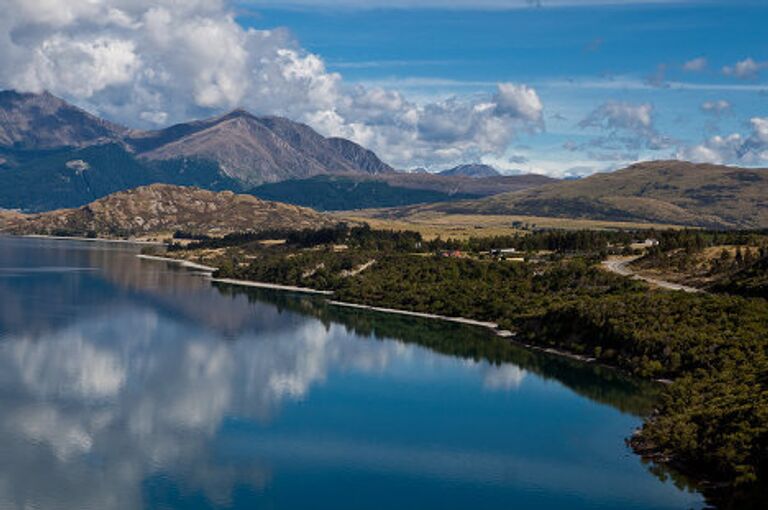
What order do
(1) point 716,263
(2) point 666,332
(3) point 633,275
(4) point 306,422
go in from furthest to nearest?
(3) point 633,275 < (1) point 716,263 < (2) point 666,332 < (4) point 306,422

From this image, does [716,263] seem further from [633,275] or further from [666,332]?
[666,332]

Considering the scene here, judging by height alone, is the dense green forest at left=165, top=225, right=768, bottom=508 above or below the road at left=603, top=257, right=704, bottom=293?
below

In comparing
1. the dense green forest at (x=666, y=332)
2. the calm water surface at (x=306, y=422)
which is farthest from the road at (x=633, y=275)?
the calm water surface at (x=306, y=422)

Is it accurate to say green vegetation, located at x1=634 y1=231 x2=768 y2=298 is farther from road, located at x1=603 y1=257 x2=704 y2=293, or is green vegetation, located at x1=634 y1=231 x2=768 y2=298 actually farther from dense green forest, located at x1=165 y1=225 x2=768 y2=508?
road, located at x1=603 y1=257 x2=704 y2=293

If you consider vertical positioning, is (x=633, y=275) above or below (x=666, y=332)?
above

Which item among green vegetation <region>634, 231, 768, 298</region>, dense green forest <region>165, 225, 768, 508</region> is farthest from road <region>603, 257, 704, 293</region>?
dense green forest <region>165, 225, 768, 508</region>

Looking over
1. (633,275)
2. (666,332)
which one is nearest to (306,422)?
(666,332)

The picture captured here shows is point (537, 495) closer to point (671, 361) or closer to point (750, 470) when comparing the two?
point (750, 470)

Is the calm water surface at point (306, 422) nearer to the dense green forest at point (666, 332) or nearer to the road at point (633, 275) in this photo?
the dense green forest at point (666, 332)
